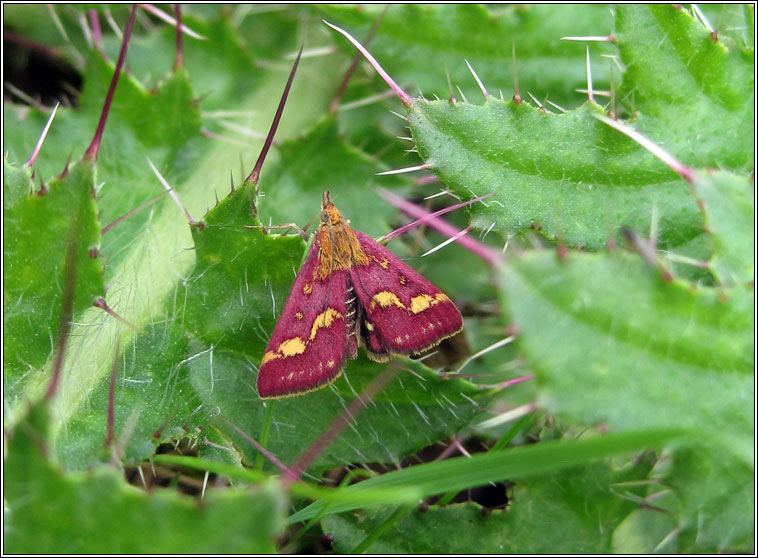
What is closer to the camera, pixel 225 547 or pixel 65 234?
pixel 225 547

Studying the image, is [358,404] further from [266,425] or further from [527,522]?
[527,522]

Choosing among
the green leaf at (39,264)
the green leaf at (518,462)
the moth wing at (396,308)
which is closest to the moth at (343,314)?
the moth wing at (396,308)

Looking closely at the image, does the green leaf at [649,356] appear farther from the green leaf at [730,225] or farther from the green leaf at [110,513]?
the green leaf at [110,513]

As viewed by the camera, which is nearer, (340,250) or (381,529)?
(381,529)

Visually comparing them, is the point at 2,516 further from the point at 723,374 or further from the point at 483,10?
the point at 483,10

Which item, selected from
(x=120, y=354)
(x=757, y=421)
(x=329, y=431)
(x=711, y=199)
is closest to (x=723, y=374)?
(x=757, y=421)

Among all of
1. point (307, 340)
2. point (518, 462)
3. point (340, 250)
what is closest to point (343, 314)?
point (307, 340)
